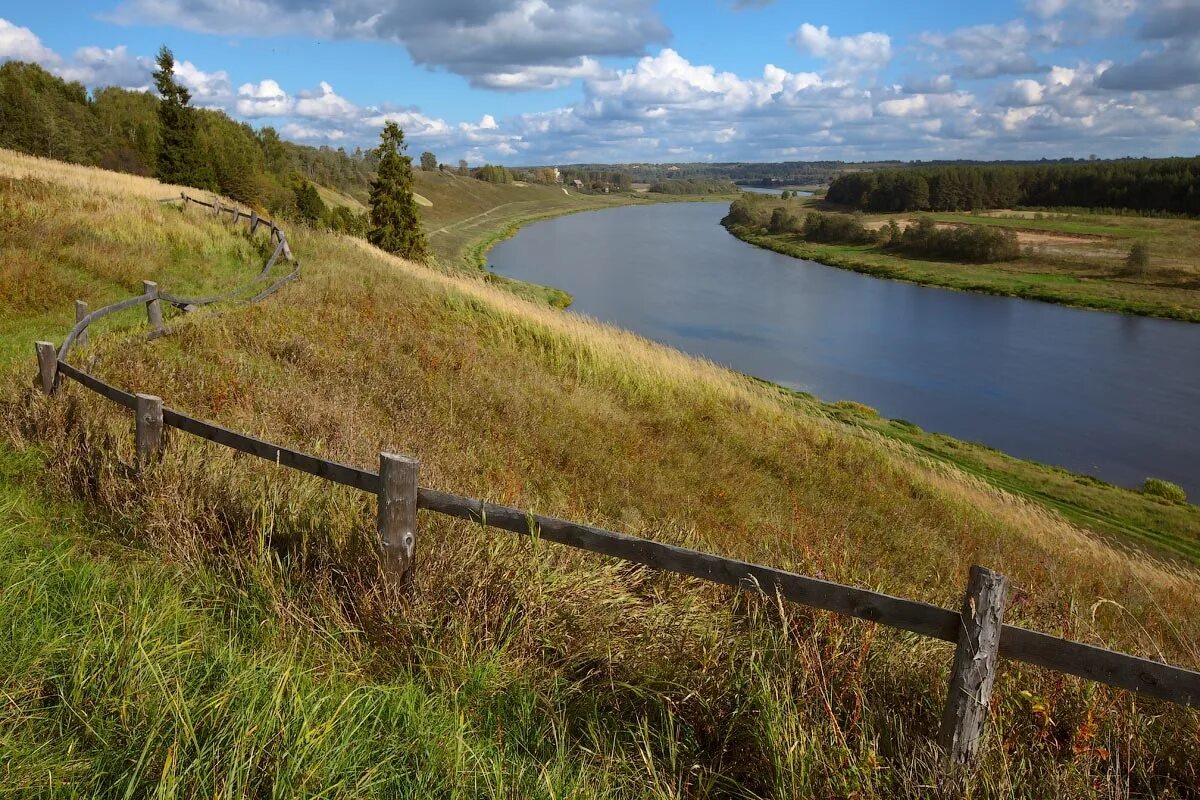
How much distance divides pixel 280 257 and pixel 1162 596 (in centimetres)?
1766

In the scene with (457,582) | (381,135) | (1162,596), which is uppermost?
(381,135)

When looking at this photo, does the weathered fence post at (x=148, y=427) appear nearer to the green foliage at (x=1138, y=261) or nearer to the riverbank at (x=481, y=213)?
the riverbank at (x=481, y=213)

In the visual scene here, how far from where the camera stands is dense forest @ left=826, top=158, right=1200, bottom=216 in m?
116

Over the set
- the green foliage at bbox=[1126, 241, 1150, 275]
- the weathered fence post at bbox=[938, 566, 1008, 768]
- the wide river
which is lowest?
the wide river

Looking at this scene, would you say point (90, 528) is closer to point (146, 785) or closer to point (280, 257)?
point (146, 785)

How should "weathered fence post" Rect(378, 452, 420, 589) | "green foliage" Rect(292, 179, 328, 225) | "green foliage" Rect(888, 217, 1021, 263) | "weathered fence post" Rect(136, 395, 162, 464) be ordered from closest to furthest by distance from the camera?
"weathered fence post" Rect(378, 452, 420, 589) → "weathered fence post" Rect(136, 395, 162, 464) → "green foliage" Rect(292, 179, 328, 225) → "green foliage" Rect(888, 217, 1021, 263)

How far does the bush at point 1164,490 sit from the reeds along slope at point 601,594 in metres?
15.6

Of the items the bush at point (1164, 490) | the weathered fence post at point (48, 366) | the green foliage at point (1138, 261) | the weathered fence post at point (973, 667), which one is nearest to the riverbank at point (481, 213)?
the bush at point (1164, 490)

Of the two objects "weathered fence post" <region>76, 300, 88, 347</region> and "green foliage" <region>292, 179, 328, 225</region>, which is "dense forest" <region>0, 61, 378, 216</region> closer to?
"green foliage" <region>292, 179, 328, 225</region>

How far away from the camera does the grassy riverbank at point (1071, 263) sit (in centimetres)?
6341

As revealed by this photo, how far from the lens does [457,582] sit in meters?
3.81

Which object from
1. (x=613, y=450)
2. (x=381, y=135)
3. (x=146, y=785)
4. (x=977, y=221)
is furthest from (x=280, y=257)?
(x=977, y=221)

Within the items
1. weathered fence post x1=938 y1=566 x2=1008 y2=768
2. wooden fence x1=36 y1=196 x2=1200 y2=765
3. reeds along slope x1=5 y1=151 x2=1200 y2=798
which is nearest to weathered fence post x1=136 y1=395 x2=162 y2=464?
Result: reeds along slope x1=5 y1=151 x2=1200 y2=798

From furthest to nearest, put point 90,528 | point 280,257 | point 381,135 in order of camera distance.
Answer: point 381,135
point 280,257
point 90,528
